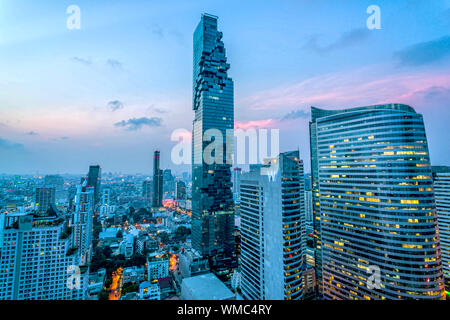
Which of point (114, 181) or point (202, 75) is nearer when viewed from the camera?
point (202, 75)

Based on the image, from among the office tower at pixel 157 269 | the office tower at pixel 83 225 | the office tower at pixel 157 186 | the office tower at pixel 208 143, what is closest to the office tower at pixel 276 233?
the office tower at pixel 208 143

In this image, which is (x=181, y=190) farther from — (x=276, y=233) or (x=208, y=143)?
(x=276, y=233)

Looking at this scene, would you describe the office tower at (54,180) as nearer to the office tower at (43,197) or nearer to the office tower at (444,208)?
the office tower at (43,197)

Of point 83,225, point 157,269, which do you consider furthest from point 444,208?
point 83,225

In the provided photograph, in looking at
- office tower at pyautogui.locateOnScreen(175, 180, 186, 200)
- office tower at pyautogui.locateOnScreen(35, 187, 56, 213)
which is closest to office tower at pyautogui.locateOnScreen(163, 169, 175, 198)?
office tower at pyautogui.locateOnScreen(175, 180, 186, 200)
